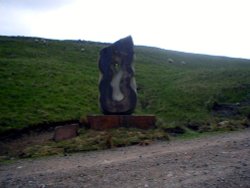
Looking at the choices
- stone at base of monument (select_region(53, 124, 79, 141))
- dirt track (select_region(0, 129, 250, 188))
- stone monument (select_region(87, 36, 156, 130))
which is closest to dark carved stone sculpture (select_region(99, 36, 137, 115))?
stone monument (select_region(87, 36, 156, 130))

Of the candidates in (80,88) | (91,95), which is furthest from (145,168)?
(80,88)

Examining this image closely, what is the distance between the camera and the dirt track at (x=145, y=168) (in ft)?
24.2

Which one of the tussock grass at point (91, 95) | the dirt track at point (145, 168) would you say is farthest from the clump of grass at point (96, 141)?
the dirt track at point (145, 168)

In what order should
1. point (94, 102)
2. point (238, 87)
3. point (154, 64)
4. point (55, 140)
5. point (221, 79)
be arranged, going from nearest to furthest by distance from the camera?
1. point (55, 140)
2. point (94, 102)
3. point (238, 87)
4. point (221, 79)
5. point (154, 64)

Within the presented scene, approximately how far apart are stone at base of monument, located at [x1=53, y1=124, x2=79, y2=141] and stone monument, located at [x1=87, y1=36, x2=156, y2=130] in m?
0.85

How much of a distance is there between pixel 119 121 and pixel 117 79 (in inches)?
70.6

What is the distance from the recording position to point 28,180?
796 centimetres

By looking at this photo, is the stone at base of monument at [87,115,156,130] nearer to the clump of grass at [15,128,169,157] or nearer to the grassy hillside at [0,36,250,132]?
the clump of grass at [15,128,169,157]

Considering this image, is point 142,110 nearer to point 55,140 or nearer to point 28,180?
point 55,140

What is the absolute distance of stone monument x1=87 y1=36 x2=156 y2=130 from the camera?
1398 centimetres

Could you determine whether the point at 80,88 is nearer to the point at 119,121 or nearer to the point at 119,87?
the point at 119,87

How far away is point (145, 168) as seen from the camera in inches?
332

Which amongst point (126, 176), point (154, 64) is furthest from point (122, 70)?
point (154, 64)

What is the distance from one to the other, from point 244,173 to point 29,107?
10.5 metres
